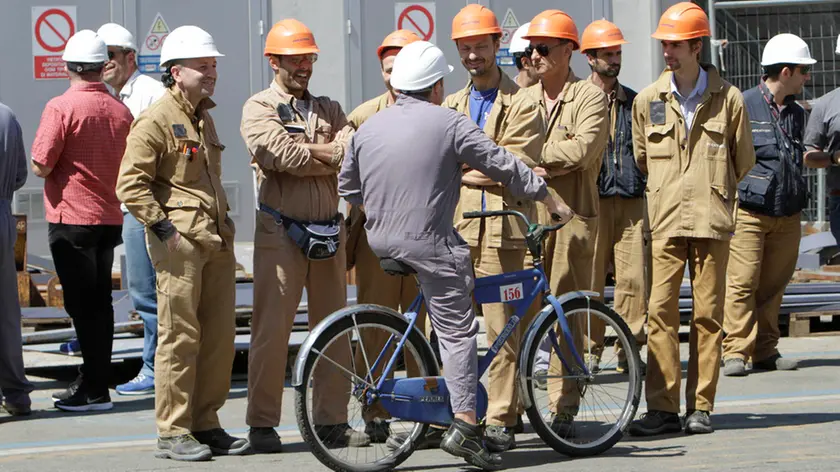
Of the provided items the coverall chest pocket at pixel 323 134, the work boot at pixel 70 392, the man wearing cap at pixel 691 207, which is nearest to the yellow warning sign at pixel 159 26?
the work boot at pixel 70 392

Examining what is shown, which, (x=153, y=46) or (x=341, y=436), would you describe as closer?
(x=341, y=436)

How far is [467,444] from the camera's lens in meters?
6.48

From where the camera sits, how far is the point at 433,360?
666cm

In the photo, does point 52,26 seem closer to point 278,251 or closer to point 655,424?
point 278,251

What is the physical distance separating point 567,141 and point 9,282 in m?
3.27

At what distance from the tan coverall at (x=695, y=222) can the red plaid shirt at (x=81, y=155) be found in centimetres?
309

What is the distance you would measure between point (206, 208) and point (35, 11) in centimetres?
694

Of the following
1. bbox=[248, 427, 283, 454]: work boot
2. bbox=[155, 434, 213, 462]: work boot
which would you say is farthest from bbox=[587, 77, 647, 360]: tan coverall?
bbox=[155, 434, 213, 462]: work boot

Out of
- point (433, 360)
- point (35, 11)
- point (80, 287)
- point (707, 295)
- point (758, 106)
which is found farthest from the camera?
point (35, 11)

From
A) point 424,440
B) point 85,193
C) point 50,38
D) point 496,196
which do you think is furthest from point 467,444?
point 50,38

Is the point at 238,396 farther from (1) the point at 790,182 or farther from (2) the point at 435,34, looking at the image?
(2) the point at 435,34

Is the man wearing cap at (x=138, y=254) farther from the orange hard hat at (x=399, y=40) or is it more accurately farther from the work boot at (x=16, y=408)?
the orange hard hat at (x=399, y=40)

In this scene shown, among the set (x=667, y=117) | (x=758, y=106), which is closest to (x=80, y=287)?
(x=667, y=117)

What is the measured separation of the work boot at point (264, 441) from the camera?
7.20m
